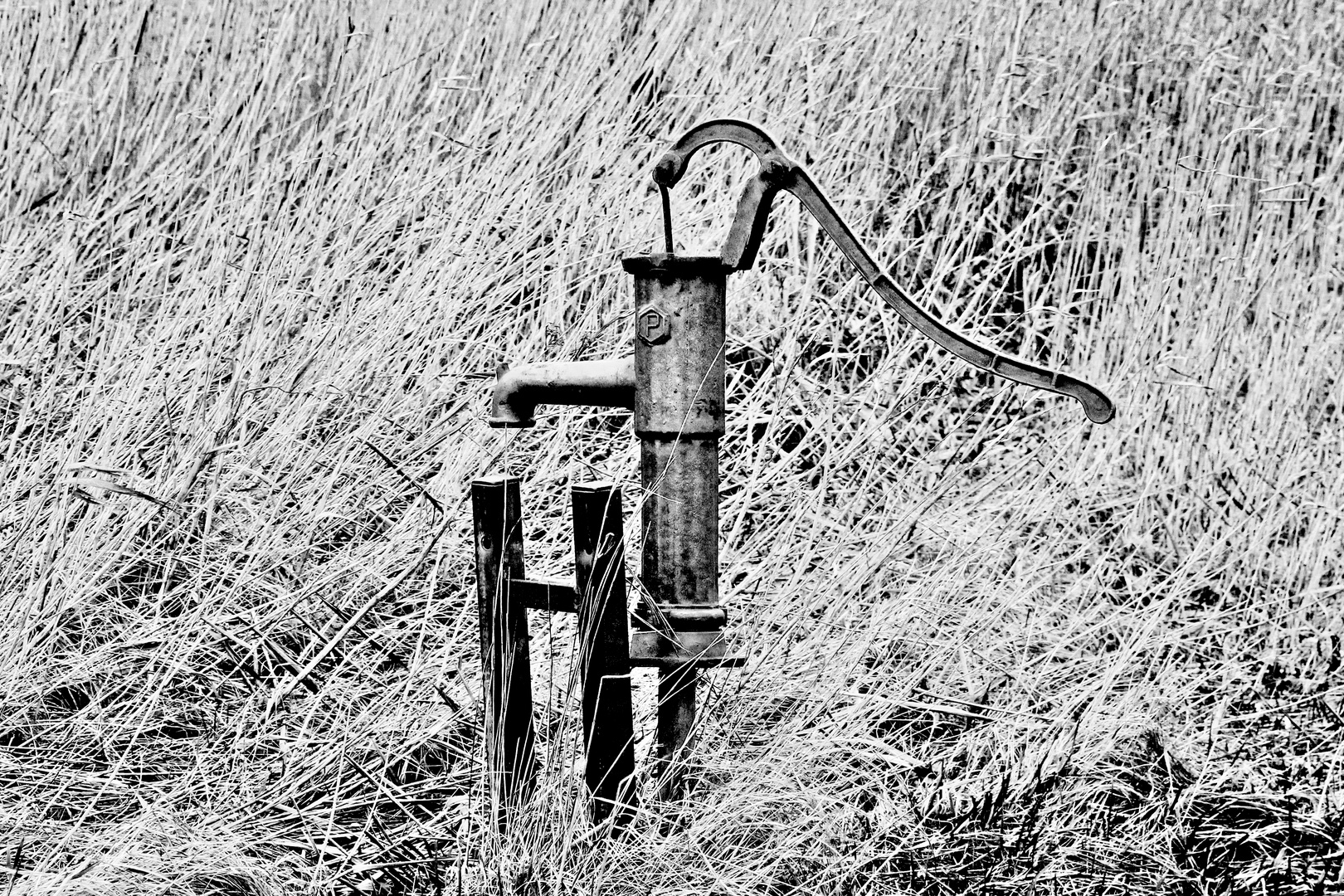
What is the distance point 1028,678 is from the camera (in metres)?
2.16

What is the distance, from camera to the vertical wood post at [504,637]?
1.51 metres

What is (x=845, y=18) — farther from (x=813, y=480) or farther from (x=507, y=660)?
(x=507, y=660)

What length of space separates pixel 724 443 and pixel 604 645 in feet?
3.84

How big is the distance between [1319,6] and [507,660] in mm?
3388

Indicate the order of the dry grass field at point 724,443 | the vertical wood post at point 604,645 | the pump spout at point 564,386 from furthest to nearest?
the dry grass field at point 724,443
the pump spout at point 564,386
the vertical wood post at point 604,645

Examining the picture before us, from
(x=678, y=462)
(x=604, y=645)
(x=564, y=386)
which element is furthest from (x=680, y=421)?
(x=604, y=645)

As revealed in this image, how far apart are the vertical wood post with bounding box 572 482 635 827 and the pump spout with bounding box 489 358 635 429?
152 millimetres

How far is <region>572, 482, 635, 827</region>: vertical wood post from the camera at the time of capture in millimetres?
1455

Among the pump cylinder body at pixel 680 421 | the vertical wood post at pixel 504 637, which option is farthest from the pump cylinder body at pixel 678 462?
the vertical wood post at pixel 504 637

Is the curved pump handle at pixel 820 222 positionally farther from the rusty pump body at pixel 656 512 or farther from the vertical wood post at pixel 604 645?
the vertical wood post at pixel 604 645

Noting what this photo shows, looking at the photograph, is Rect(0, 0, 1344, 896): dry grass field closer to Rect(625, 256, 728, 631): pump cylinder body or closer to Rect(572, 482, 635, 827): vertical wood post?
Rect(572, 482, 635, 827): vertical wood post

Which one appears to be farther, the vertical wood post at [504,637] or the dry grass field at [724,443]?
the dry grass field at [724,443]

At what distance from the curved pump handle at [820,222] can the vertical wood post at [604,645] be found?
37cm

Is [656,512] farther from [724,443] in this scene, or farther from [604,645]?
[724,443]
